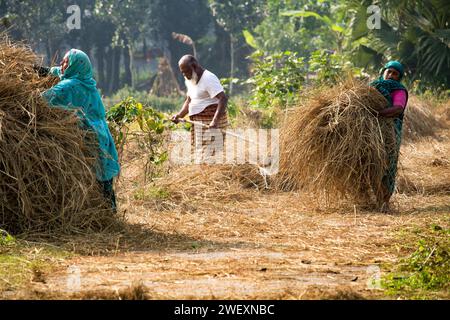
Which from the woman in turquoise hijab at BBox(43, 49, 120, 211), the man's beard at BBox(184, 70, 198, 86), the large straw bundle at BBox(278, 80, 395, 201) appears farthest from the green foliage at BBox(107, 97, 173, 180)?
the large straw bundle at BBox(278, 80, 395, 201)

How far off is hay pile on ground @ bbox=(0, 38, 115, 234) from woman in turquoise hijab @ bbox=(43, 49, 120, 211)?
15 centimetres

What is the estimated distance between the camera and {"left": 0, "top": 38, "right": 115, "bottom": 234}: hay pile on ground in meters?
6.53

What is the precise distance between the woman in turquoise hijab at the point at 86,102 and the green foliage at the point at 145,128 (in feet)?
4.12

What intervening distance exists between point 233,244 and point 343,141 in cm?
194

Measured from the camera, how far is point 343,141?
8.09 m

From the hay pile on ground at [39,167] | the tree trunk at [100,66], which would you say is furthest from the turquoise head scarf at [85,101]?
the tree trunk at [100,66]

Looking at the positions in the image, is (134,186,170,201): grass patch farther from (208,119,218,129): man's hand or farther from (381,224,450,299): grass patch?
(381,224,450,299): grass patch

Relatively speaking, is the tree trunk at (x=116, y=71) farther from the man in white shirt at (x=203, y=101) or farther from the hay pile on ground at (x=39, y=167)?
the hay pile on ground at (x=39, y=167)

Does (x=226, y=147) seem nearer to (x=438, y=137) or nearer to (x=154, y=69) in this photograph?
(x=438, y=137)

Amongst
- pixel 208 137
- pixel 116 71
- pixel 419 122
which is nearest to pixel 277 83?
pixel 419 122

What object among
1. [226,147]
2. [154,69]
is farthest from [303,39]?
[226,147]
